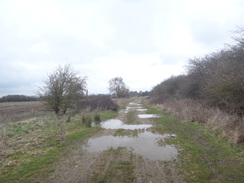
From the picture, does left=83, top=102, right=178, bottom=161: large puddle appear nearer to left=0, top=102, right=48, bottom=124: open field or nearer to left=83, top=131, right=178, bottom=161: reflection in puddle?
left=83, top=131, right=178, bottom=161: reflection in puddle

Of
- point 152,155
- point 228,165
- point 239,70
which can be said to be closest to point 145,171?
point 152,155

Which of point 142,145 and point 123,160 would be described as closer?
point 123,160

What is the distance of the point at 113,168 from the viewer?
4.43 metres

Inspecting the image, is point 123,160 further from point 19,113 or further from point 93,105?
point 19,113

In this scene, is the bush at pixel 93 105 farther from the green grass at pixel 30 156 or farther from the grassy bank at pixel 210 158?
the grassy bank at pixel 210 158

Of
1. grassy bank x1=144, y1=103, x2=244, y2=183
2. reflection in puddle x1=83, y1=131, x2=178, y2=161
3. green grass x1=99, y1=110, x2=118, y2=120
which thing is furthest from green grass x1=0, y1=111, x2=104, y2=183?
green grass x1=99, y1=110, x2=118, y2=120

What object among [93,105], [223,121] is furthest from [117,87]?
[223,121]

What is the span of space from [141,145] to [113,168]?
7.66ft

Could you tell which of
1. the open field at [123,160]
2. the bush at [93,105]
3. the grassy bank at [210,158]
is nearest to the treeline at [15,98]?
the bush at [93,105]

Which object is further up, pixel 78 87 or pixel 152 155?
pixel 78 87

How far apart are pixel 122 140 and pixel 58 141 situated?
10.1ft

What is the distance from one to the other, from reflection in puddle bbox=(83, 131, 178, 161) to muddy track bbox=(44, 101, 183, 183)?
27 cm

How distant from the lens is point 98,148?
625 centimetres

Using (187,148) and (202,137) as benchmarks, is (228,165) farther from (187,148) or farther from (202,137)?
(202,137)
